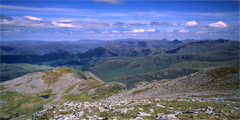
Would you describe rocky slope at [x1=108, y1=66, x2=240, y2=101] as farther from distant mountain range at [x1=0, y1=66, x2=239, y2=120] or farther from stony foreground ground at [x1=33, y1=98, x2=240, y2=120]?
stony foreground ground at [x1=33, y1=98, x2=240, y2=120]

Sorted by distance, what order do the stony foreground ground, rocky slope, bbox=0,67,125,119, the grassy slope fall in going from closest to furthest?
the stony foreground ground, the grassy slope, rocky slope, bbox=0,67,125,119

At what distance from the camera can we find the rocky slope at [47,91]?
113m

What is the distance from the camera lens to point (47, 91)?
156 m

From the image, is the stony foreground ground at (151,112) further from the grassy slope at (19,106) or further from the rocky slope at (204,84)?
the grassy slope at (19,106)

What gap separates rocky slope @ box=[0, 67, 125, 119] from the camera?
371 ft

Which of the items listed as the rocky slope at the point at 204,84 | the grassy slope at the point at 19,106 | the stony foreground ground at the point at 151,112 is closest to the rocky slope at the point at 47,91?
the grassy slope at the point at 19,106

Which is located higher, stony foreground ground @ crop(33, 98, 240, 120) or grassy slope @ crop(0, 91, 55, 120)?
stony foreground ground @ crop(33, 98, 240, 120)

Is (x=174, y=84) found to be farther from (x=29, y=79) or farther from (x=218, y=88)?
(x=29, y=79)

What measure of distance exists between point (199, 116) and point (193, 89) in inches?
1564

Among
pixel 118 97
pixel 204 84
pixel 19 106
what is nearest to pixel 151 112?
pixel 204 84

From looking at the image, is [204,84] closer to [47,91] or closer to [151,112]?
[151,112]

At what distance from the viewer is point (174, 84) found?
207ft

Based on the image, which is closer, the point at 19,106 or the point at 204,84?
the point at 204,84

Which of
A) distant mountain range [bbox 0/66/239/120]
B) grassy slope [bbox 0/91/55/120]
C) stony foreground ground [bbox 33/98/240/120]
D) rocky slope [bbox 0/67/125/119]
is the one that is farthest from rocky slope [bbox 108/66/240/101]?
grassy slope [bbox 0/91/55/120]
